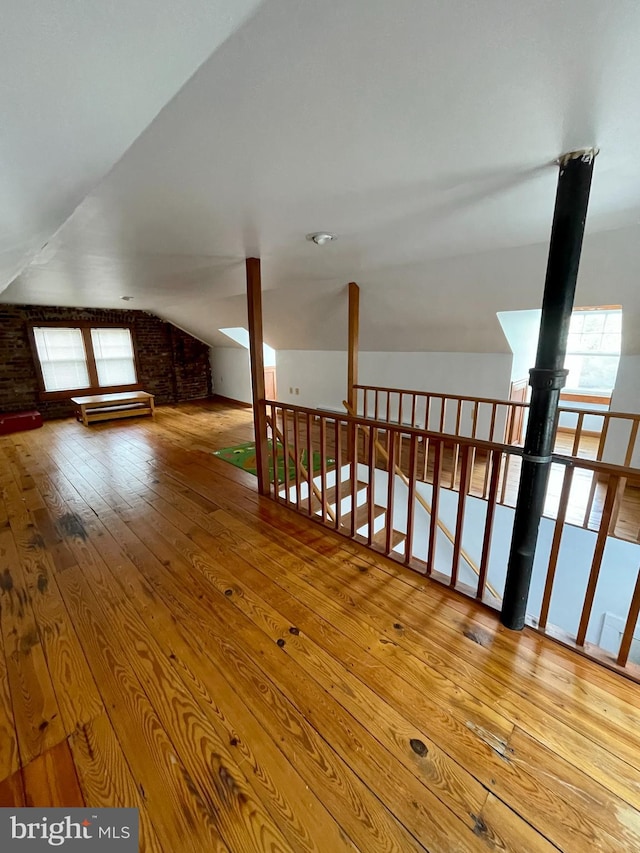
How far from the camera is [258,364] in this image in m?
2.98

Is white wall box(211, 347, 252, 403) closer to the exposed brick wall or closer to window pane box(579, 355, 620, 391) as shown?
the exposed brick wall

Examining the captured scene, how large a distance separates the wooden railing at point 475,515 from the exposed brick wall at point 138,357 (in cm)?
Answer: 499

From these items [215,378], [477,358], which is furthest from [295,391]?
[477,358]

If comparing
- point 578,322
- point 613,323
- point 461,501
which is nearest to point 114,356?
point 461,501

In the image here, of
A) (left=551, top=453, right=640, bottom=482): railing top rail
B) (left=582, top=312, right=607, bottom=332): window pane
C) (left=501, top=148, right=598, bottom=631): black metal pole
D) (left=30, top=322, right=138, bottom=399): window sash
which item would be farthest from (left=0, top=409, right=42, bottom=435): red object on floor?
(left=582, top=312, right=607, bottom=332): window pane

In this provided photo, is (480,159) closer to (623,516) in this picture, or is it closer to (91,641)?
(91,641)

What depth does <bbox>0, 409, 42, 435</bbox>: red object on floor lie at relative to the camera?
18.4 ft

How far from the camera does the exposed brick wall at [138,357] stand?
6.17 metres

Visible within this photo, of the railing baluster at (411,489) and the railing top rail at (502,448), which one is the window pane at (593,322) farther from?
the railing baluster at (411,489)

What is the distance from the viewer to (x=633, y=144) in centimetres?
127

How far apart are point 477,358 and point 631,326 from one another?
1561 mm

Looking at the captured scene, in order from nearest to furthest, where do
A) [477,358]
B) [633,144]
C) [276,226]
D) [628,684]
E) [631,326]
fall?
[633,144]
[628,684]
[276,226]
[631,326]
[477,358]

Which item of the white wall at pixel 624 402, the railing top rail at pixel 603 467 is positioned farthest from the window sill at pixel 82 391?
the white wall at pixel 624 402

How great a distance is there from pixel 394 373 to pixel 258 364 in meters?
2.92
